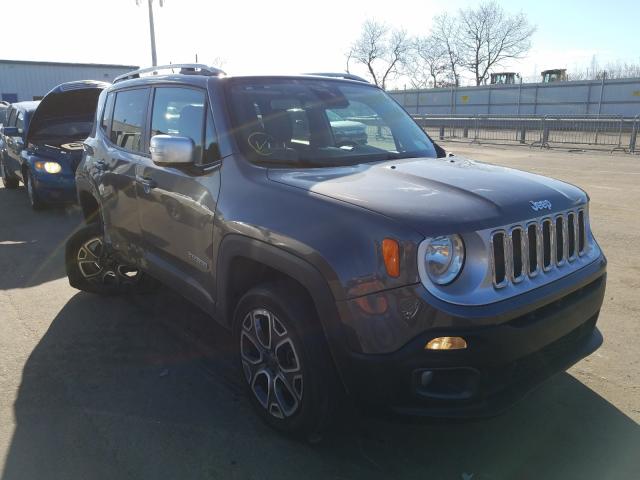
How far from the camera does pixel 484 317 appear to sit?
7.27ft

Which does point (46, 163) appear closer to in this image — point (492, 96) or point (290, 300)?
point (290, 300)

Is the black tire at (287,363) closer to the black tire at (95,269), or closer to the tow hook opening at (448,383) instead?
the tow hook opening at (448,383)

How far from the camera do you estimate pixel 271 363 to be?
2.85 metres

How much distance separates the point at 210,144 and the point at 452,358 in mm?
1910

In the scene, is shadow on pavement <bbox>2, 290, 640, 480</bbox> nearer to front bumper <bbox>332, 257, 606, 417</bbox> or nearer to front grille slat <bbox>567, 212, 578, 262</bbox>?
front bumper <bbox>332, 257, 606, 417</bbox>

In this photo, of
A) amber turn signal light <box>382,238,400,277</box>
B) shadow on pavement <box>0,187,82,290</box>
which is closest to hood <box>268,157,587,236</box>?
amber turn signal light <box>382,238,400,277</box>

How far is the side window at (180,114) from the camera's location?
3.35 metres

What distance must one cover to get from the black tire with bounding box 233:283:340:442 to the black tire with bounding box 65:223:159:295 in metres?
2.37

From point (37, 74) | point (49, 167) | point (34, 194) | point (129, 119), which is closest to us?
point (129, 119)

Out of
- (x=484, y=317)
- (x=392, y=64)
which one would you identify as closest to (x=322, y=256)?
(x=484, y=317)

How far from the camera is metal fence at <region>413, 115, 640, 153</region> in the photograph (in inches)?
722

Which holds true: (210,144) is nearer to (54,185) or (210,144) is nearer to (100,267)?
(100,267)

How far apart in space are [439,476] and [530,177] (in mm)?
1692

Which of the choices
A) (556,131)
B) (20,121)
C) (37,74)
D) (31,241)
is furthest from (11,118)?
(37,74)
